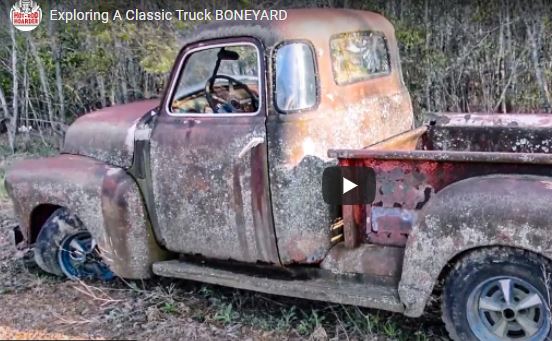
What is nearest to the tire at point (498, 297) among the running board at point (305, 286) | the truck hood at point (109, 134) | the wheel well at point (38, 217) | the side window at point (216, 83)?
the running board at point (305, 286)

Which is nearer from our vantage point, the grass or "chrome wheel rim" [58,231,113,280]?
the grass

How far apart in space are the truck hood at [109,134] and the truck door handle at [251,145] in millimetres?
899

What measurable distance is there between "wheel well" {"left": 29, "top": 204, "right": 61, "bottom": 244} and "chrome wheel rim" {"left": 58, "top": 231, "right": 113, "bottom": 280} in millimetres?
245

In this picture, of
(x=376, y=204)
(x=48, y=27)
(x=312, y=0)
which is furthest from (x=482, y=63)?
(x=48, y=27)

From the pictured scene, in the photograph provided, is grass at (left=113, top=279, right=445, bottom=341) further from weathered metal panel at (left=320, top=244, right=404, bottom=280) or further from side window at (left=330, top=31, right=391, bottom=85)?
side window at (left=330, top=31, right=391, bottom=85)

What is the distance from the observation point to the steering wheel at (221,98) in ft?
13.7

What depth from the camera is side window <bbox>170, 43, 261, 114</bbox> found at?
412cm

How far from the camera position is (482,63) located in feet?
25.9

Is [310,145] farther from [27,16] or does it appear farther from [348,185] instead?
[27,16]

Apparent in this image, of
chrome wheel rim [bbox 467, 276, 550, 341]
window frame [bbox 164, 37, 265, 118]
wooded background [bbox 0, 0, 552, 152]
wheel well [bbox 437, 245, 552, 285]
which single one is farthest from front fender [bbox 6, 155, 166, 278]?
wooded background [bbox 0, 0, 552, 152]

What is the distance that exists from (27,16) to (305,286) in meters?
6.95

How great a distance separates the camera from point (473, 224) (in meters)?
3.18

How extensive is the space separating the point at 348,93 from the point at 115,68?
5794 millimetres

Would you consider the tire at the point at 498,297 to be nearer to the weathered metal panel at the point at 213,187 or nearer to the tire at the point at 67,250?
the weathered metal panel at the point at 213,187
